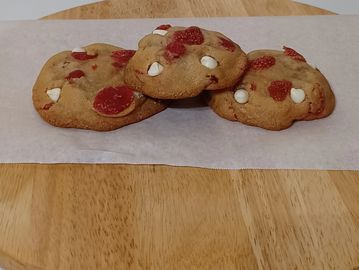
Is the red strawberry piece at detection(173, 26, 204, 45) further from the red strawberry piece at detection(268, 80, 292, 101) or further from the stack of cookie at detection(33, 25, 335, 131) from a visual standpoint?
the red strawberry piece at detection(268, 80, 292, 101)

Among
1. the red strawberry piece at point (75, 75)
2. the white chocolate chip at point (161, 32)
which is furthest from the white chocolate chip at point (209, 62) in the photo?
the red strawberry piece at point (75, 75)

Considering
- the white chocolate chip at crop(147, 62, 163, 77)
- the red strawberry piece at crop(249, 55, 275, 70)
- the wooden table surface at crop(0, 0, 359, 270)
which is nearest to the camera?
the wooden table surface at crop(0, 0, 359, 270)

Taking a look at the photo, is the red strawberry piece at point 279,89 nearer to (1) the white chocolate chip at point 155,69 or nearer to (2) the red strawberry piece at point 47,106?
(1) the white chocolate chip at point 155,69

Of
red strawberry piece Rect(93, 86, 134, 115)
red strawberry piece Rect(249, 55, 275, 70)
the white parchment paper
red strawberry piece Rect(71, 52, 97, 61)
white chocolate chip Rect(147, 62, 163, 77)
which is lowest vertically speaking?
the white parchment paper

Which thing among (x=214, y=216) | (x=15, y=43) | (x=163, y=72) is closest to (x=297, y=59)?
(x=163, y=72)

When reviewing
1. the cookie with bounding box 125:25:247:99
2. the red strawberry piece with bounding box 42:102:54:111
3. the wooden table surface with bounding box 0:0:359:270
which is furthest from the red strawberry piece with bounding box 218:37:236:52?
the red strawberry piece with bounding box 42:102:54:111

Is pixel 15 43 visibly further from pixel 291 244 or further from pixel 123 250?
pixel 291 244
